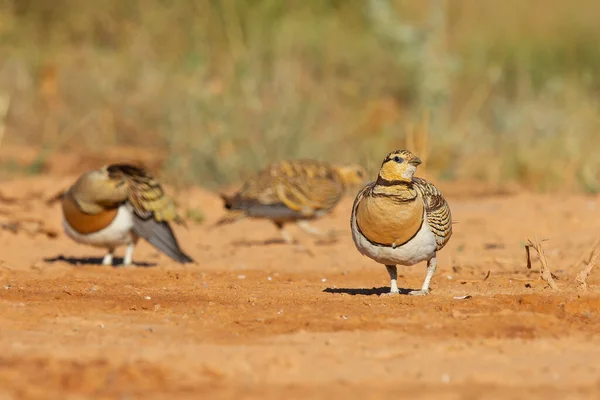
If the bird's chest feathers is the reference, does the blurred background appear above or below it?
above

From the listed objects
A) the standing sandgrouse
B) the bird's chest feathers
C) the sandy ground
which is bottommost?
the sandy ground

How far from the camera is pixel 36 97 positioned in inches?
757

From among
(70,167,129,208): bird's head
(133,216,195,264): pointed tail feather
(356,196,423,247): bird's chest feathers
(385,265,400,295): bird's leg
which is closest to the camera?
(356,196,423,247): bird's chest feathers

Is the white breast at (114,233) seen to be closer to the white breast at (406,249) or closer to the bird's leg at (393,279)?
the bird's leg at (393,279)

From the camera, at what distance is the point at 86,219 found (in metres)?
10.2

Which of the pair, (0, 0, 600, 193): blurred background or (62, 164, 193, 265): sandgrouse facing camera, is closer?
(62, 164, 193, 265): sandgrouse facing camera

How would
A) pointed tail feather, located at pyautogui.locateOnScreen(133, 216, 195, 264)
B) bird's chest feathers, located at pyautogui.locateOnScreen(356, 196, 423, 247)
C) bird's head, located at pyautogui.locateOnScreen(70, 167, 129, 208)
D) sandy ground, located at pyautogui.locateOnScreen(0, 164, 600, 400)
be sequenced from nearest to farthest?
1. sandy ground, located at pyautogui.locateOnScreen(0, 164, 600, 400)
2. bird's chest feathers, located at pyautogui.locateOnScreen(356, 196, 423, 247)
3. bird's head, located at pyautogui.locateOnScreen(70, 167, 129, 208)
4. pointed tail feather, located at pyautogui.locateOnScreen(133, 216, 195, 264)

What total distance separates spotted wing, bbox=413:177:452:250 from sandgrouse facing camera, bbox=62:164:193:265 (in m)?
3.12

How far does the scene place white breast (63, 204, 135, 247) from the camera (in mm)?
10219

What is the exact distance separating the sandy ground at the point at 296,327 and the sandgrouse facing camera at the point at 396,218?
316 mm

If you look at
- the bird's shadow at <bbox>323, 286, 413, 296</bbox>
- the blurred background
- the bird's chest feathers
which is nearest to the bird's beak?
the bird's chest feathers

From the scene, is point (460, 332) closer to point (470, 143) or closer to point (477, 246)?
point (477, 246)

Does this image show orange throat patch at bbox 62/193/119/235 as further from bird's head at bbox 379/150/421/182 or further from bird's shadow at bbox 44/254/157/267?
bird's head at bbox 379/150/421/182

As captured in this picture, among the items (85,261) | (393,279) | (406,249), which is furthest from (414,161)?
(85,261)
